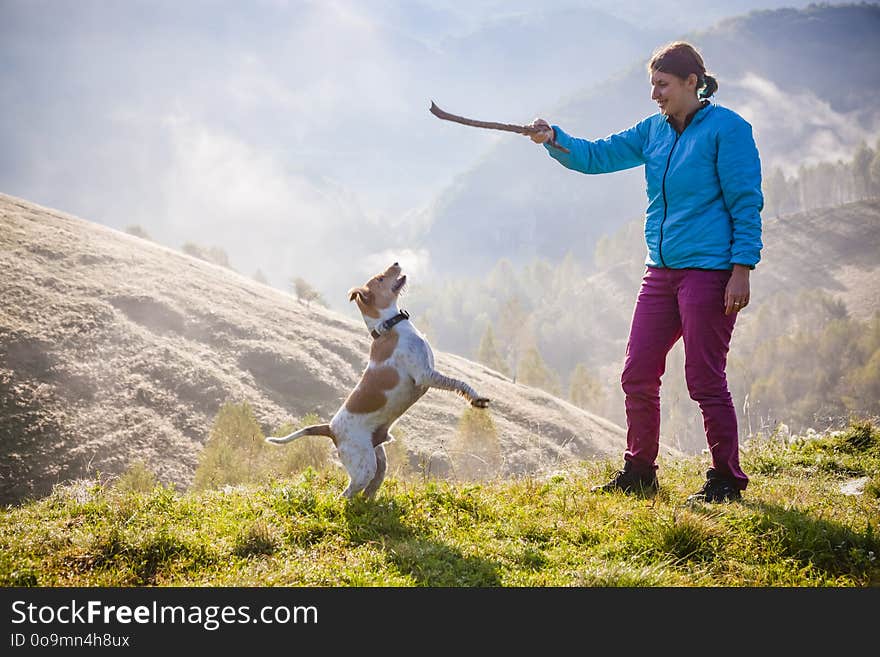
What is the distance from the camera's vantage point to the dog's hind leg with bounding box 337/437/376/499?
17.1 feet

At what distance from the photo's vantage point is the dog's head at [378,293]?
18.2 feet

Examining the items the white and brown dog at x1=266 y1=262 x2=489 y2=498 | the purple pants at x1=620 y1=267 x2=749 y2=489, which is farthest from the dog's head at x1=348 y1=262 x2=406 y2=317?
the purple pants at x1=620 y1=267 x2=749 y2=489

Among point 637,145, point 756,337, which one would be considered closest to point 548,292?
point 756,337

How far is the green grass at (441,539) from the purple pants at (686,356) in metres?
0.49

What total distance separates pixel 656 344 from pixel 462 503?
2526mm

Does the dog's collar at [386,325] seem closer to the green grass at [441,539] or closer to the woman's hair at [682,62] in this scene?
the green grass at [441,539]

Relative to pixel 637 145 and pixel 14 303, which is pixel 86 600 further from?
pixel 14 303

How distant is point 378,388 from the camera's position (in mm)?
5344

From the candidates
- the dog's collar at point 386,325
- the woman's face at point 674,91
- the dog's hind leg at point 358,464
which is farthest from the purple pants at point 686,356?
the dog's hind leg at point 358,464

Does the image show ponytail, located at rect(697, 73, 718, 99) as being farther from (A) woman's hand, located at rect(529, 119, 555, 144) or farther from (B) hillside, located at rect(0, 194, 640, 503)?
(B) hillside, located at rect(0, 194, 640, 503)

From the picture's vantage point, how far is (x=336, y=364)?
3669cm

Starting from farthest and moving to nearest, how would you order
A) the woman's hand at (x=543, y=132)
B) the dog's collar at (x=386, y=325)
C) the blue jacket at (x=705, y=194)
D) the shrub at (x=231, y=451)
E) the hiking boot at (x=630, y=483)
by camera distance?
1. the shrub at (x=231, y=451)
2. the woman's hand at (x=543, y=132)
3. the hiking boot at (x=630, y=483)
4. the dog's collar at (x=386, y=325)
5. the blue jacket at (x=705, y=194)

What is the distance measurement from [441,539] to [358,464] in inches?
44.2

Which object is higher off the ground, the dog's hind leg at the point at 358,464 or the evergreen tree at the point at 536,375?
the evergreen tree at the point at 536,375
